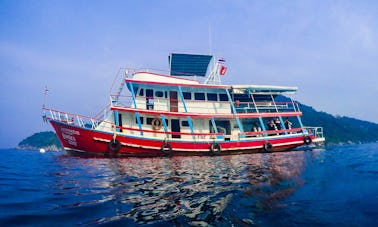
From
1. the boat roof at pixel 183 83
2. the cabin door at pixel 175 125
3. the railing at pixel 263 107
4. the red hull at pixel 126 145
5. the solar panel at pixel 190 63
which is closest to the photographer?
the red hull at pixel 126 145

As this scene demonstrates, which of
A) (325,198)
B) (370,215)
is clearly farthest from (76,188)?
(370,215)

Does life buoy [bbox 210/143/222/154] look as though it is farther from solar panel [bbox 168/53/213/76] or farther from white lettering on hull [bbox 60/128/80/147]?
white lettering on hull [bbox 60/128/80/147]

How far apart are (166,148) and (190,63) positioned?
9.03 meters

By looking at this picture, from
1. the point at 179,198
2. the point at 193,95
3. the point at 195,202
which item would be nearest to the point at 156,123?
the point at 193,95

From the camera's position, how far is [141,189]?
17.4ft

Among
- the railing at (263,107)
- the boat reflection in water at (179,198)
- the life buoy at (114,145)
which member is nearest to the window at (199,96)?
the railing at (263,107)

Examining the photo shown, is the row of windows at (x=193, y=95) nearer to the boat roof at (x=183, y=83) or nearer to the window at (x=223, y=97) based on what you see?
the window at (x=223, y=97)

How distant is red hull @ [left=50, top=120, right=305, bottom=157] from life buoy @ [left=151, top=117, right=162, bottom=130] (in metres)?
1.27

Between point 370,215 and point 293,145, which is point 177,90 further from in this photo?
point 370,215

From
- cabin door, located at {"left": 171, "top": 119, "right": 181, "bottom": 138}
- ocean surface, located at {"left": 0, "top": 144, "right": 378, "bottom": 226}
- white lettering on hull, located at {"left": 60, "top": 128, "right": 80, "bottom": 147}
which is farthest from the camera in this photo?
cabin door, located at {"left": 171, "top": 119, "right": 181, "bottom": 138}

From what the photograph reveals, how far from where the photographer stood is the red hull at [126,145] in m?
15.3

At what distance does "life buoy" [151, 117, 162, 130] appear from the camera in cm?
1687

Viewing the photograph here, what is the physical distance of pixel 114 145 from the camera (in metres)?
15.2

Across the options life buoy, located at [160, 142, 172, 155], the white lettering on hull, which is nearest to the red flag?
life buoy, located at [160, 142, 172, 155]
